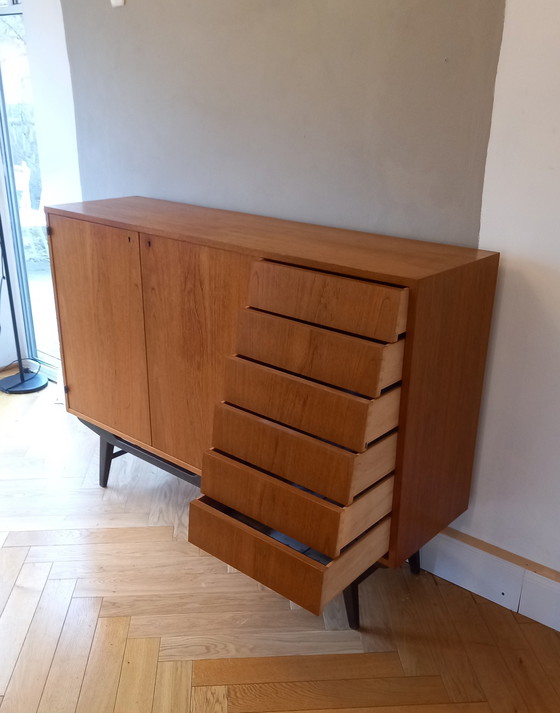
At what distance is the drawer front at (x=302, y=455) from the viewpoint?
4.10 ft

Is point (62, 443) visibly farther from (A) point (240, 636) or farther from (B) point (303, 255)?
(B) point (303, 255)

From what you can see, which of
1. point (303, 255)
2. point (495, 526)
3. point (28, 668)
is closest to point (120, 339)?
point (303, 255)

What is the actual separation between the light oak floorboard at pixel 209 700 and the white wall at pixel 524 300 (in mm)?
740

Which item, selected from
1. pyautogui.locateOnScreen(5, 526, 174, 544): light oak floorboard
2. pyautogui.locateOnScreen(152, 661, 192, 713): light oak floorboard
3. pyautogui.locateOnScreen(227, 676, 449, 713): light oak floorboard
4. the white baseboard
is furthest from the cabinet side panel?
pyautogui.locateOnScreen(5, 526, 174, 544): light oak floorboard

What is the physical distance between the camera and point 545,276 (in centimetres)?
143

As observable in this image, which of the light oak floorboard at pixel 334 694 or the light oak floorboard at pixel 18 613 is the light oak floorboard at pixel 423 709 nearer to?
the light oak floorboard at pixel 334 694

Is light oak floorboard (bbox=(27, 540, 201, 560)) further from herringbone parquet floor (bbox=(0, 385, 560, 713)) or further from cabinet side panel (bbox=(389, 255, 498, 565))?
cabinet side panel (bbox=(389, 255, 498, 565))

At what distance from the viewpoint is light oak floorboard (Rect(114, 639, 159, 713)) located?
1408 millimetres

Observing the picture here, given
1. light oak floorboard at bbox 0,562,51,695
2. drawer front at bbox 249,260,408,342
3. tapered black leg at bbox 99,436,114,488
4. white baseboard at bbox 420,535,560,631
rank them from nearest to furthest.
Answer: drawer front at bbox 249,260,408,342, light oak floorboard at bbox 0,562,51,695, white baseboard at bbox 420,535,560,631, tapered black leg at bbox 99,436,114,488

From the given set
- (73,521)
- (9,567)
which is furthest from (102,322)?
(9,567)

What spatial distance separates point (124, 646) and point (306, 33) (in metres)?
1.56

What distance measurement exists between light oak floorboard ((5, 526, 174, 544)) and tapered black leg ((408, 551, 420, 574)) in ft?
2.27

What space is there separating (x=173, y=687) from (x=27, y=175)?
7.24 ft

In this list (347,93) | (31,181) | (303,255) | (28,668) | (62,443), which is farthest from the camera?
(31,181)
